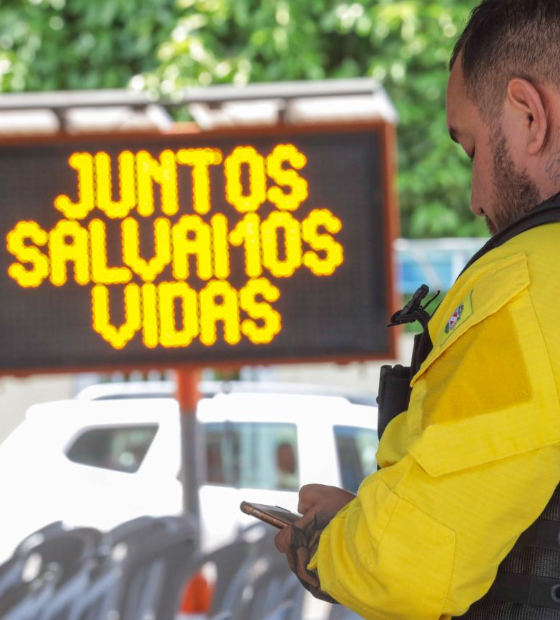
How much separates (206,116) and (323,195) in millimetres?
414

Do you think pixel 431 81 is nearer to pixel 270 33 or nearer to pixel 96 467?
pixel 270 33

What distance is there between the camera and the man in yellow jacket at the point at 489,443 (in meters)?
0.71

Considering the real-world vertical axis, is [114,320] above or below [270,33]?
below

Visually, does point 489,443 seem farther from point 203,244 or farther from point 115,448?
point 115,448

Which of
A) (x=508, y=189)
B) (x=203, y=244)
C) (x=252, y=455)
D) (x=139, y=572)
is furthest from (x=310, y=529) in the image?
(x=252, y=455)

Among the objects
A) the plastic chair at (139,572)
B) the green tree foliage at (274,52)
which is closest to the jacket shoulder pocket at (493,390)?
the plastic chair at (139,572)

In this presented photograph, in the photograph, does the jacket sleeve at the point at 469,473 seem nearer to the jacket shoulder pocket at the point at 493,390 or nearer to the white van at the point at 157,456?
the jacket shoulder pocket at the point at 493,390

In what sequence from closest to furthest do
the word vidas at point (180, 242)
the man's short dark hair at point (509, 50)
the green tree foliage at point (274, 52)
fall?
the man's short dark hair at point (509, 50) → the word vidas at point (180, 242) → the green tree foliage at point (274, 52)

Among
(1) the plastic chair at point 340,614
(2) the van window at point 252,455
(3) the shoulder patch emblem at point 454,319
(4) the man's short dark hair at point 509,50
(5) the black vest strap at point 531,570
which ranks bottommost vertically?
(1) the plastic chair at point 340,614

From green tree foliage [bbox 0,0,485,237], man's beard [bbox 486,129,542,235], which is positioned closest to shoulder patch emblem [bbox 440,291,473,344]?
man's beard [bbox 486,129,542,235]

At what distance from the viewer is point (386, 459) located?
0.78 metres

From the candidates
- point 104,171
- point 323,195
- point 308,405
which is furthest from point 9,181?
point 308,405

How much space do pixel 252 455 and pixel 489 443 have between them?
2.51 m

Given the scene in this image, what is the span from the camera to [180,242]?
247 cm
